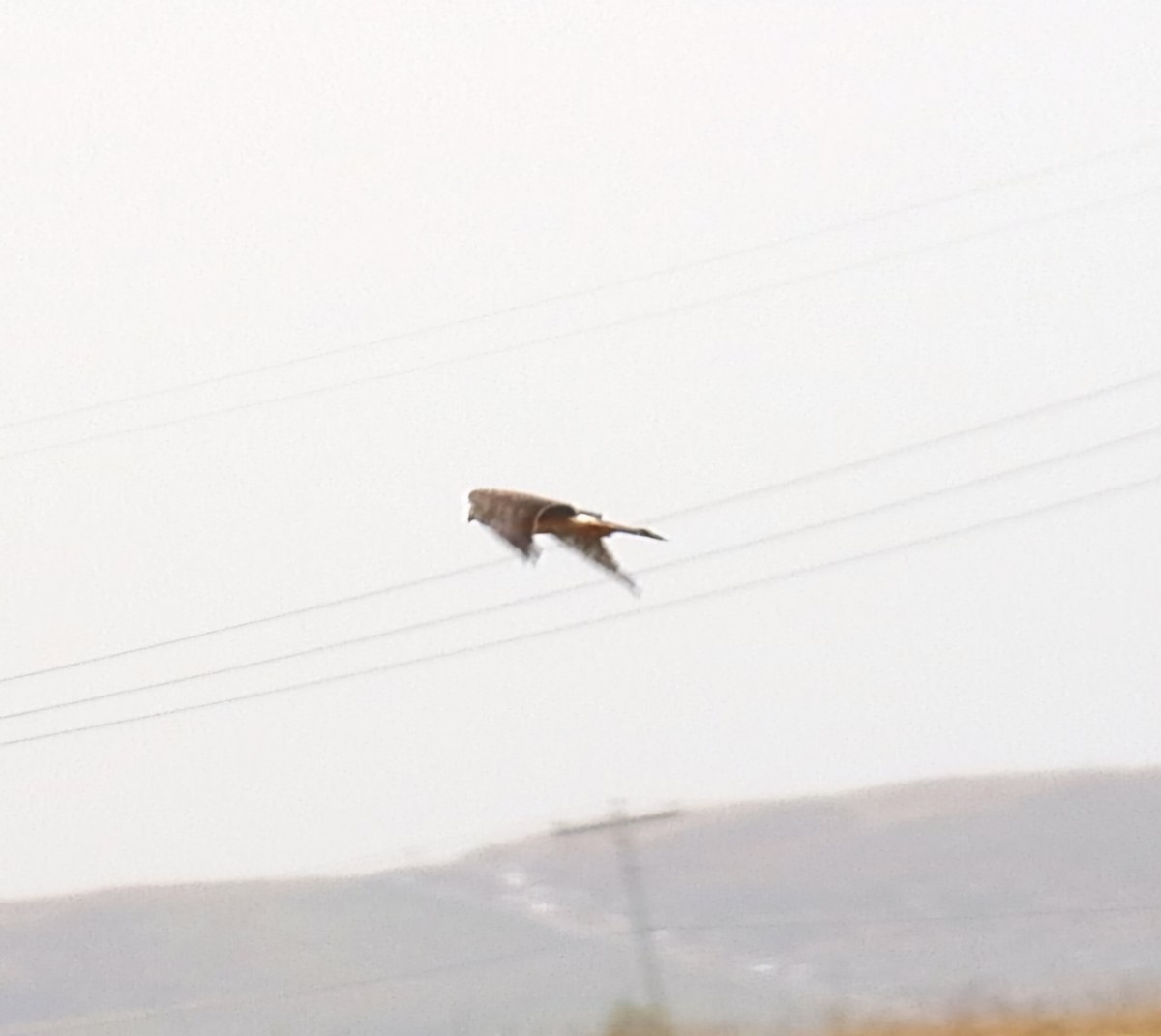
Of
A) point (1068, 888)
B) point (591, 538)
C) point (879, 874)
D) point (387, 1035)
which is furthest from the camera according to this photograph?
point (879, 874)

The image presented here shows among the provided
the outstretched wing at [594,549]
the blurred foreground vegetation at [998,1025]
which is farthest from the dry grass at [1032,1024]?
the outstretched wing at [594,549]

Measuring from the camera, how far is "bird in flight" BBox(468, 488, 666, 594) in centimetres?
2997

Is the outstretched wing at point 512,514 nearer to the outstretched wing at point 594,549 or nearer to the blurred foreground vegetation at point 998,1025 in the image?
the outstretched wing at point 594,549

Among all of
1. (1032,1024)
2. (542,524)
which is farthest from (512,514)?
(1032,1024)

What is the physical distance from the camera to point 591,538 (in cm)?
3006

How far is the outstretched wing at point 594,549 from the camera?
29828 millimetres

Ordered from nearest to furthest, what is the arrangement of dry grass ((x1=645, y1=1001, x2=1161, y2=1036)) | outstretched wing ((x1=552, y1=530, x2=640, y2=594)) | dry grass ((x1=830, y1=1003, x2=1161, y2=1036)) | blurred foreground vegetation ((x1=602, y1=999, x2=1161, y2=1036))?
outstretched wing ((x1=552, y1=530, x2=640, y2=594))
dry grass ((x1=830, y1=1003, x2=1161, y2=1036))
dry grass ((x1=645, y1=1001, x2=1161, y2=1036))
blurred foreground vegetation ((x1=602, y1=999, x2=1161, y2=1036))

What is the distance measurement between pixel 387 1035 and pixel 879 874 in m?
20.2

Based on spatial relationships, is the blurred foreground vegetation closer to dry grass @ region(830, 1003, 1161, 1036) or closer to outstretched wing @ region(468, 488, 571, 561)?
dry grass @ region(830, 1003, 1161, 1036)

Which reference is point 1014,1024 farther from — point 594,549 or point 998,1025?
point 594,549

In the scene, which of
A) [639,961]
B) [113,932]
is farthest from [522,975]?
[113,932]

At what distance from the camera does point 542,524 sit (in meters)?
30.4

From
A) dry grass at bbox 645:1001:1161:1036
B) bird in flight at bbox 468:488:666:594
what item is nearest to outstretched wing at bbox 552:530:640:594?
bird in flight at bbox 468:488:666:594

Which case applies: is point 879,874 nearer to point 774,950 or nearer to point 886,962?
point 774,950
